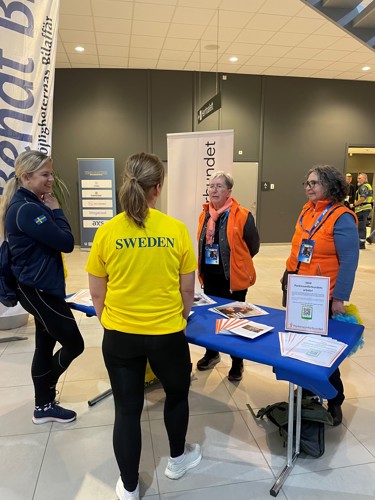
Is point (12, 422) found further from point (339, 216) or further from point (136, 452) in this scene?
point (339, 216)

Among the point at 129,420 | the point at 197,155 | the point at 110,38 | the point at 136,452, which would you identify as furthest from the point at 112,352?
the point at 110,38

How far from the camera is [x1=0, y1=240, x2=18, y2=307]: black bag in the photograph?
182cm

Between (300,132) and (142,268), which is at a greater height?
(300,132)

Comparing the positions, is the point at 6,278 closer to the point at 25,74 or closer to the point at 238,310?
the point at 238,310

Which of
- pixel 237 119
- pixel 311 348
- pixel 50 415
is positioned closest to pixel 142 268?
pixel 311 348

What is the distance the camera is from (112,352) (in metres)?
1.37

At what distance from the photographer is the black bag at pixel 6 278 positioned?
1.82 m

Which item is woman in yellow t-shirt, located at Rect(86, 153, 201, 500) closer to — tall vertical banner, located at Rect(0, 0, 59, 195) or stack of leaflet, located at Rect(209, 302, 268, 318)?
stack of leaflet, located at Rect(209, 302, 268, 318)

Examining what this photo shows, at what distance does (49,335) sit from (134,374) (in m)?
0.83

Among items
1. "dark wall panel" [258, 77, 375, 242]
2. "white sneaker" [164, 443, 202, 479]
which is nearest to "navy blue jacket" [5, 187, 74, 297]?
"white sneaker" [164, 443, 202, 479]

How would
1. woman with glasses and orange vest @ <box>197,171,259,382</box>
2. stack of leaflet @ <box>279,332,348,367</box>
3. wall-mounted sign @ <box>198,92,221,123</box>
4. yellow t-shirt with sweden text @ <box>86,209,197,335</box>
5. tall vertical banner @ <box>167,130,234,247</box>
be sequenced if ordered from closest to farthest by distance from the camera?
1. yellow t-shirt with sweden text @ <box>86,209,197,335</box>
2. stack of leaflet @ <box>279,332,348,367</box>
3. woman with glasses and orange vest @ <box>197,171,259,382</box>
4. tall vertical banner @ <box>167,130,234,247</box>
5. wall-mounted sign @ <box>198,92,221,123</box>

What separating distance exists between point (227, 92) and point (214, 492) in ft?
25.0

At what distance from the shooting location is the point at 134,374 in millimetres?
1386

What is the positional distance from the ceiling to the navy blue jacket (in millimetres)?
4025
